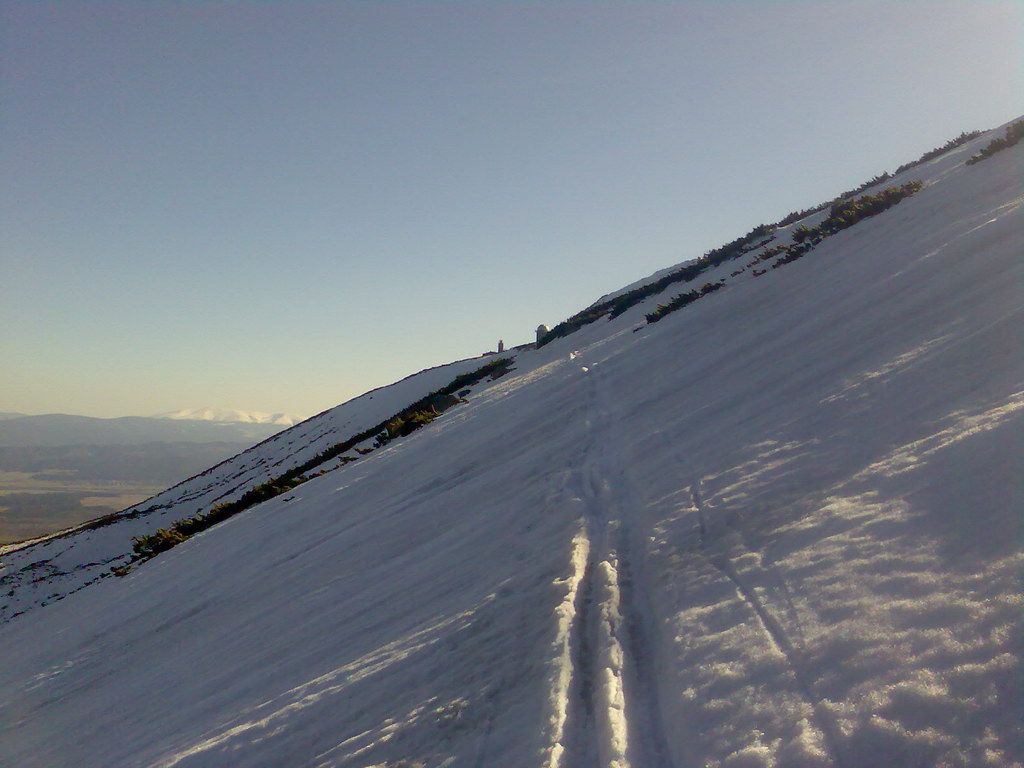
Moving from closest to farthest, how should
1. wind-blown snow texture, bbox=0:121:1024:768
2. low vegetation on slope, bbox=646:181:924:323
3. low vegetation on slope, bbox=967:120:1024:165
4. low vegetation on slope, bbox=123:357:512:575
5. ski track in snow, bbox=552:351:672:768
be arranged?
wind-blown snow texture, bbox=0:121:1024:768
ski track in snow, bbox=552:351:672:768
low vegetation on slope, bbox=967:120:1024:165
low vegetation on slope, bbox=646:181:924:323
low vegetation on slope, bbox=123:357:512:575

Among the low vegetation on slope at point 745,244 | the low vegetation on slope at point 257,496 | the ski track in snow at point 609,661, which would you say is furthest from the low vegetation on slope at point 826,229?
the ski track in snow at point 609,661

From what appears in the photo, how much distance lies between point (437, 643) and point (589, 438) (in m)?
5.19

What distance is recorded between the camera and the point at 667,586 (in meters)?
4.96

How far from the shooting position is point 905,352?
23.0 feet

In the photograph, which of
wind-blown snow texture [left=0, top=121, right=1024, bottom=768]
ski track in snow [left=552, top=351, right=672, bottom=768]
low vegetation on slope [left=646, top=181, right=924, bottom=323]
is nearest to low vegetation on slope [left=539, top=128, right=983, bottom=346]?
low vegetation on slope [left=646, top=181, right=924, bottom=323]

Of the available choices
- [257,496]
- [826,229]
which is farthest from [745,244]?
[257,496]

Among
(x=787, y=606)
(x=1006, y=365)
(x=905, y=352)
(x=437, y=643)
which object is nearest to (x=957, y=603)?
(x=787, y=606)

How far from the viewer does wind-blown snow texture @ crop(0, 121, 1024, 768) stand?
3309 mm

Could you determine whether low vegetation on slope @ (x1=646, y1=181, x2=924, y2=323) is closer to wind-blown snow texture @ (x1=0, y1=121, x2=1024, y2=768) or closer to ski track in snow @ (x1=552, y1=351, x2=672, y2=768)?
wind-blown snow texture @ (x1=0, y1=121, x2=1024, y2=768)

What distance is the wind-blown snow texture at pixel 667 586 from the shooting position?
331cm

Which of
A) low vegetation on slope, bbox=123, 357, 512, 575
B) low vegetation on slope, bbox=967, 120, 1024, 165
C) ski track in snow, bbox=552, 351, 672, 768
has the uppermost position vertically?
low vegetation on slope, bbox=967, 120, 1024, 165

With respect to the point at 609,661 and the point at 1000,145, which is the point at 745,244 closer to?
the point at 1000,145

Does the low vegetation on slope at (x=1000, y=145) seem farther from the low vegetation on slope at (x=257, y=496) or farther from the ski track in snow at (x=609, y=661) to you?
the low vegetation on slope at (x=257, y=496)

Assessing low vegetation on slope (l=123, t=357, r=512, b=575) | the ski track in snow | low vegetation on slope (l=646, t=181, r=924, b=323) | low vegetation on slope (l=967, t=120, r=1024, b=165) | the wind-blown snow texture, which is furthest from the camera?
low vegetation on slope (l=123, t=357, r=512, b=575)
